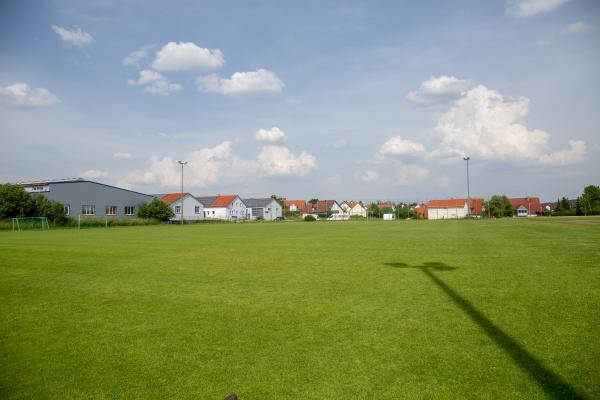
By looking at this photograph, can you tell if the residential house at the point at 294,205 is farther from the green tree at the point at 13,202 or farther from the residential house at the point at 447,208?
the green tree at the point at 13,202

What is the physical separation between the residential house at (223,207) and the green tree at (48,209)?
45.8m

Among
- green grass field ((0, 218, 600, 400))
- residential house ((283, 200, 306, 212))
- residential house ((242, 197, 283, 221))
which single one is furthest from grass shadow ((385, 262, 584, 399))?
residential house ((283, 200, 306, 212))

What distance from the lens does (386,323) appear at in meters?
6.69

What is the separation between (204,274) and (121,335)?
570cm

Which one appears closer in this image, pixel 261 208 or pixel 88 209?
pixel 88 209

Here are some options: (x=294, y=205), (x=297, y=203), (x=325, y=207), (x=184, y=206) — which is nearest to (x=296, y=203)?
(x=297, y=203)

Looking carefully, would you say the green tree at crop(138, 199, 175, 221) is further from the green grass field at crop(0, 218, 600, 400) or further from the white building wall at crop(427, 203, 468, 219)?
the white building wall at crop(427, 203, 468, 219)

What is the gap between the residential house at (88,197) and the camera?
56062 mm

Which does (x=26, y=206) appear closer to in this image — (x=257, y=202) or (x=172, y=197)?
(x=172, y=197)

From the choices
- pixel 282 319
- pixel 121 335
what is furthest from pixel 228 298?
pixel 121 335

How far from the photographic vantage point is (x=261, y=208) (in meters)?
107

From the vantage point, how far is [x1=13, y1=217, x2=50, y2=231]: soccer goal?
144ft

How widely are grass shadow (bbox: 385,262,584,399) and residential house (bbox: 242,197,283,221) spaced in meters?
99.1

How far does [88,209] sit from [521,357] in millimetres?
65390
